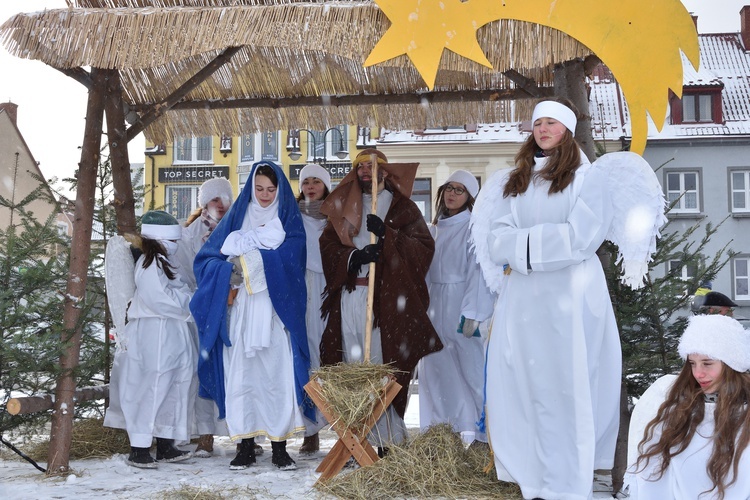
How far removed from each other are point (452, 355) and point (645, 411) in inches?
122

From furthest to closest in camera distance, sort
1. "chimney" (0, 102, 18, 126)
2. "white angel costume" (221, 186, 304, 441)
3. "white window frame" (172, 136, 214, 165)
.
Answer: "white window frame" (172, 136, 214, 165) → "chimney" (0, 102, 18, 126) → "white angel costume" (221, 186, 304, 441)

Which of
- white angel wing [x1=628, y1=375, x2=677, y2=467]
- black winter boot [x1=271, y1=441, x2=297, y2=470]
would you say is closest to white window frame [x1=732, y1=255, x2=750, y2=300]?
black winter boot [x1=271, y1=441, x2=297, y2=470]

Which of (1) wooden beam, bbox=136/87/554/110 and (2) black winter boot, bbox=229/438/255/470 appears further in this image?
(1) wooden beam, bbox=136/87/554/110

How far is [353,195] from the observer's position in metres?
6.39

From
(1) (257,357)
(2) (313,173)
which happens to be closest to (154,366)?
(1) (257,357)

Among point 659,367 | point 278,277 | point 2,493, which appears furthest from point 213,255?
point 659,367

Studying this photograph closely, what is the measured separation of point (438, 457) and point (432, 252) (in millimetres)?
1540

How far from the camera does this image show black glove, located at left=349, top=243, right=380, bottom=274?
6.00 meters

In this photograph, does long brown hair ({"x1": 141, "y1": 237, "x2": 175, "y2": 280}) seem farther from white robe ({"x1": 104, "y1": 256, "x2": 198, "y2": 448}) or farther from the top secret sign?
the top secret sign

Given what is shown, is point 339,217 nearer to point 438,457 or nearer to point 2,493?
point 438,457

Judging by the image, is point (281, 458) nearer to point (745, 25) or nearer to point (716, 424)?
point (716, 424)

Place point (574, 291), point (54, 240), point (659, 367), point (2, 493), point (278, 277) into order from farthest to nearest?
point (54, 240) → point (278, 277) → point (659, 367) → point (2, 493) → point (574, 291)

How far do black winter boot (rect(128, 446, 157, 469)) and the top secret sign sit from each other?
1104 inches

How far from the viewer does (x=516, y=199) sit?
5016mm
